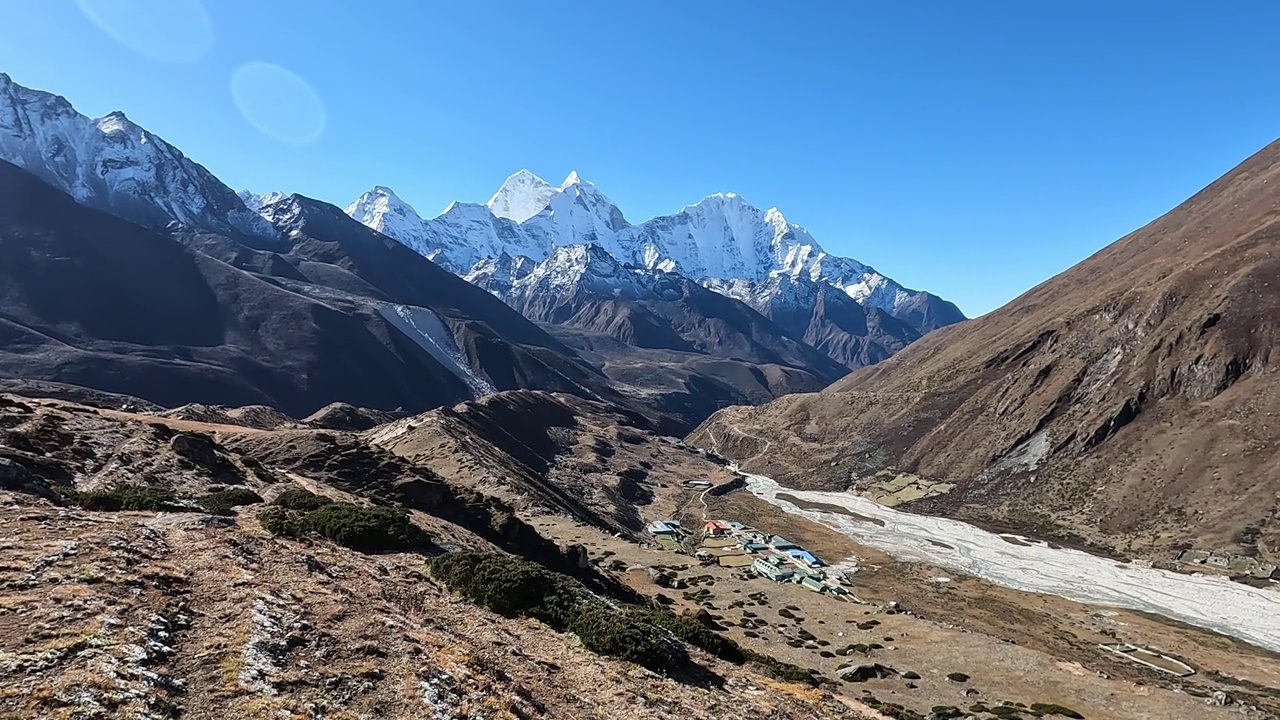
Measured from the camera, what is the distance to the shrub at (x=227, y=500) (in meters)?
29.0

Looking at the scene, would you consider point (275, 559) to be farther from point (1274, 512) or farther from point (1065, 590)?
point (1274, 512)

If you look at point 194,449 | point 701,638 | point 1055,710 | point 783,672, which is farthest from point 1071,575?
point 194,449

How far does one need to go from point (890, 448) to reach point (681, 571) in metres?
117

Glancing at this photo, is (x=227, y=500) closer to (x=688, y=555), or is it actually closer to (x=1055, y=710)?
(x=1055, y=710)

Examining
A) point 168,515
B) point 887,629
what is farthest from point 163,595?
point 887,629

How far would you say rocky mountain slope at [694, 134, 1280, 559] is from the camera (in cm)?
10019

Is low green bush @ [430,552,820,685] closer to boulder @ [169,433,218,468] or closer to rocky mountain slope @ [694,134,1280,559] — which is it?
boulder @ [169,433,218,468]

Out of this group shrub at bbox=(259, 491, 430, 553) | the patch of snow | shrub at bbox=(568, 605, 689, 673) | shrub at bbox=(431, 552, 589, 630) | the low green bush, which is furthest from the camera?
the patch of snow

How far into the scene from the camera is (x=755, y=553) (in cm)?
8531

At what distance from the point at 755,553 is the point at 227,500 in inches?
2677

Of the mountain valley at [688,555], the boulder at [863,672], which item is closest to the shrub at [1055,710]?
the mountain valley at [688,555]

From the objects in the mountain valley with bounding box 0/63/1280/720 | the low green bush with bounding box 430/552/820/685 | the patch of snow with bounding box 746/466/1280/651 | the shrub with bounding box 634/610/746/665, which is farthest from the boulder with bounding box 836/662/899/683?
the patch of snow with bounding box 746/466/1280/651

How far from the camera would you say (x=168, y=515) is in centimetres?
2548

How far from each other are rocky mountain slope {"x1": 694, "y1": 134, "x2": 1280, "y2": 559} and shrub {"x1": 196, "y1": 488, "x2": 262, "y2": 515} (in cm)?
11669
